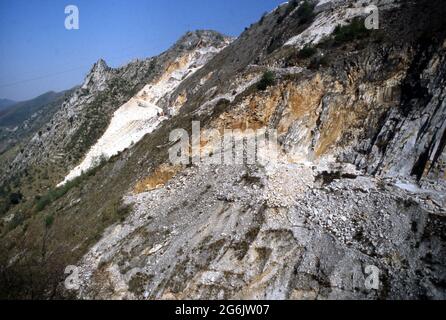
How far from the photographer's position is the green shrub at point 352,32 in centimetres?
2386

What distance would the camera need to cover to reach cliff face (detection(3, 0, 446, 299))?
14.0 metres

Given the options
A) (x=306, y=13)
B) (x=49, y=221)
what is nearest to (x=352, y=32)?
(x=306, y=13)

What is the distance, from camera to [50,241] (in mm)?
22766

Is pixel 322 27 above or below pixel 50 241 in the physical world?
above

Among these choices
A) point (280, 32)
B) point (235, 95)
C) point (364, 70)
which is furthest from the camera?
point (280, 32)

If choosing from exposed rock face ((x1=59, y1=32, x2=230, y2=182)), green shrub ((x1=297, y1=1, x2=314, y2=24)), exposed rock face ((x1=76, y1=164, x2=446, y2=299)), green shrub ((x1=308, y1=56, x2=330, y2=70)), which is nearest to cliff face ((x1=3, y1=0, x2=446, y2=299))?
exposed rock face ((x1=76, y1=164, x2=446, y2=299))

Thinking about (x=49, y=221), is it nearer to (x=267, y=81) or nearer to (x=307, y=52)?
(x=267, y=81)

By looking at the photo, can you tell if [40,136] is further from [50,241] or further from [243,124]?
[243,124]

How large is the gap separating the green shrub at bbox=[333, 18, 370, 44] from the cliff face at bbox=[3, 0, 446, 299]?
119 mm

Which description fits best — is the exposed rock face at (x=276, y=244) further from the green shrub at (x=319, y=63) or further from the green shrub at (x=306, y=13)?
the green shrub at (x=306, y=13)

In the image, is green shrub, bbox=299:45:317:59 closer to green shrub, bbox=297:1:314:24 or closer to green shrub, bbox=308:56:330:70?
green shrub, bbox=308:56:330:70

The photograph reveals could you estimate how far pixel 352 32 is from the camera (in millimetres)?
24203

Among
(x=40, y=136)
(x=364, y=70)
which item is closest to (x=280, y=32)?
(x=364, y=70)
